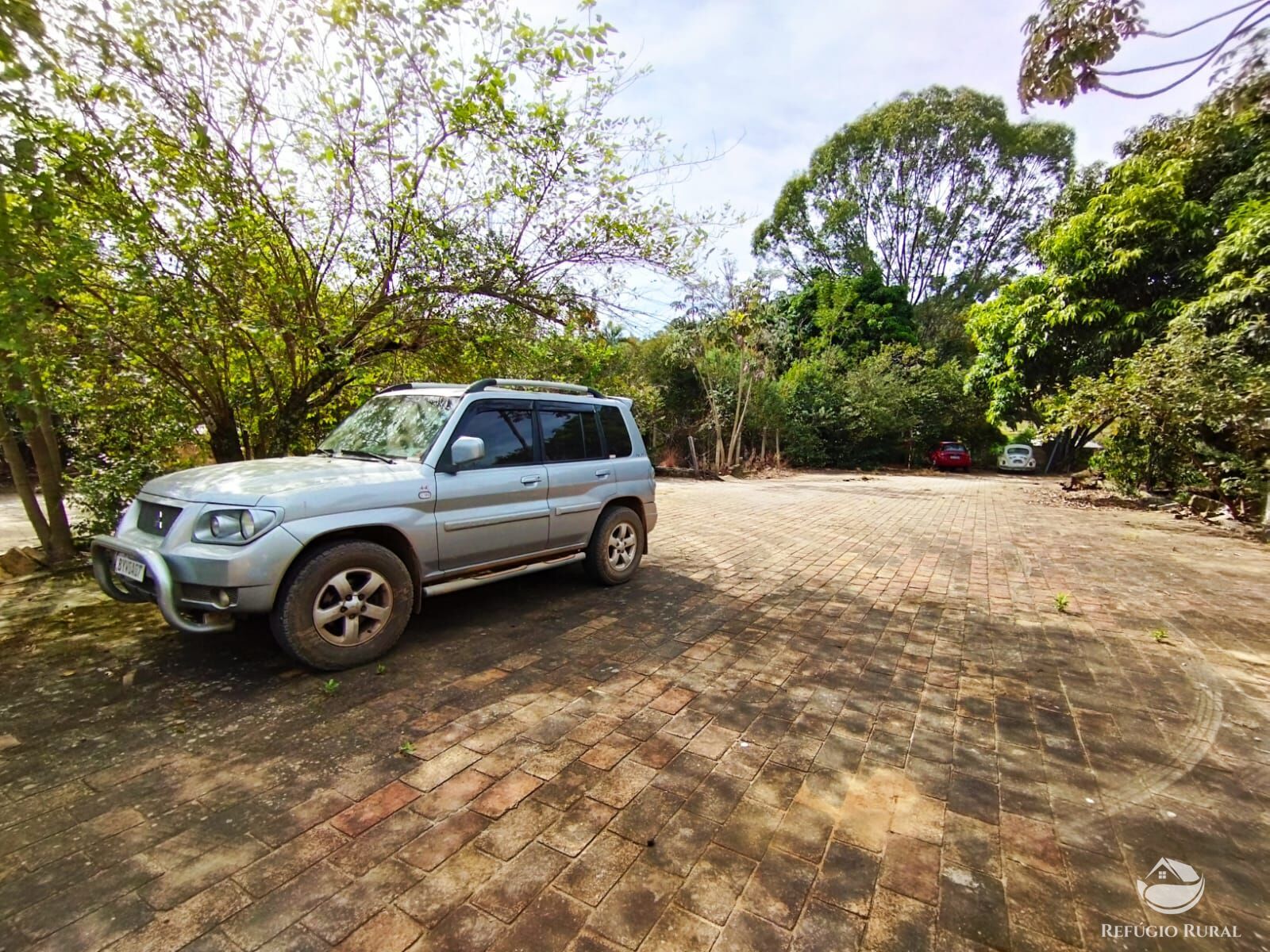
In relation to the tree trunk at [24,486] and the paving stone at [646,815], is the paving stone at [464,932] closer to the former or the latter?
the paving stone at [646,815]

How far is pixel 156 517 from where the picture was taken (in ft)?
10.9

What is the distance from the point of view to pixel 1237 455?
373 inches

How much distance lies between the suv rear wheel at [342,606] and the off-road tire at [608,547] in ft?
6.14

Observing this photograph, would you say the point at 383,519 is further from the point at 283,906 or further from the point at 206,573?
the point at 283,906

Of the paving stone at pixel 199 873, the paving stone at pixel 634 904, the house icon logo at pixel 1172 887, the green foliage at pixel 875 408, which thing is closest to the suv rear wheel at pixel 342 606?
the paving stone at pixel 199 873

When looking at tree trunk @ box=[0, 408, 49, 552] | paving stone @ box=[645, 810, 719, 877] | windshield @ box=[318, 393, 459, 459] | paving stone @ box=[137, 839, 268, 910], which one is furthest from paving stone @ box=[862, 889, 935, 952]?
tree trunk @ box=[0, 408, 49, 552]

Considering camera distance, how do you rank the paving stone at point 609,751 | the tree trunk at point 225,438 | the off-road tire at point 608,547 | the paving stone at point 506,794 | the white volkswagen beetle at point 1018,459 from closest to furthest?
the paving stone at point 506,794
the paving stone at point 609,751
the off-road tire at point 608,547
the tree trunk at point 225,438
the white volkswagen beetle at point 1018,459

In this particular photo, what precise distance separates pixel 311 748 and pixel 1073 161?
143 feet

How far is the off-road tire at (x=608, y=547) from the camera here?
514 centimetres

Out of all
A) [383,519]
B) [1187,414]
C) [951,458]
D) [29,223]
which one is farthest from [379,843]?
[951,458]

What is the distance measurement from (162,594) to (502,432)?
2250 millimetres

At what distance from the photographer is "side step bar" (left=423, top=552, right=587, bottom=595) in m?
3.83

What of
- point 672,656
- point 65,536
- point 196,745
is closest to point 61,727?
point 196,745

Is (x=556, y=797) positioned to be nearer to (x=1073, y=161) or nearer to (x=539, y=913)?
(x=539, y=913)
